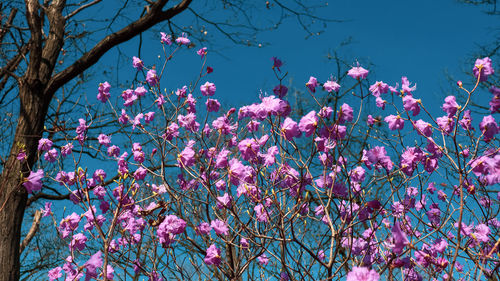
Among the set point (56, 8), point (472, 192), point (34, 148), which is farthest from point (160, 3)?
point (472, 192)

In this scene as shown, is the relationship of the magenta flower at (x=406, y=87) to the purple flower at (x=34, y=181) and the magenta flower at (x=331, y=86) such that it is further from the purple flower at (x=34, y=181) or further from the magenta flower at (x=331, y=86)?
the purple flower at (x=34, y=181)

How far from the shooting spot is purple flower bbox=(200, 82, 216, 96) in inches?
120

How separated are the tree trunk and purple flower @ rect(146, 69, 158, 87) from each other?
1170 mm

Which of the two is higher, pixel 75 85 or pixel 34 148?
pixel 75 85

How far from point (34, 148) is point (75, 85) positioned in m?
3.85

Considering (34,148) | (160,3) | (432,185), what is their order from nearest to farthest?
(432,185) → (34,148) → (160,3)

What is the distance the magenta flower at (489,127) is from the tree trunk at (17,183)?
3448 millimetres

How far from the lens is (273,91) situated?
244cm

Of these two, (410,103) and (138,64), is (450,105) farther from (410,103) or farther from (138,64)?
(138,64)

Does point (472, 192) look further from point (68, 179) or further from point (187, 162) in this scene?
point (68, 179)

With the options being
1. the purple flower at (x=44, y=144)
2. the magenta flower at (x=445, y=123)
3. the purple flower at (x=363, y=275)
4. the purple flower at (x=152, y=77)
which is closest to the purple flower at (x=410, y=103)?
the magenta flower at (x=445, y=123)

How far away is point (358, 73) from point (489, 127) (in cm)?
78

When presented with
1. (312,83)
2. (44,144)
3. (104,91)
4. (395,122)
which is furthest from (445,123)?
(44,144)

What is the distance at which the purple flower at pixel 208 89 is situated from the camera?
305 centimetres
